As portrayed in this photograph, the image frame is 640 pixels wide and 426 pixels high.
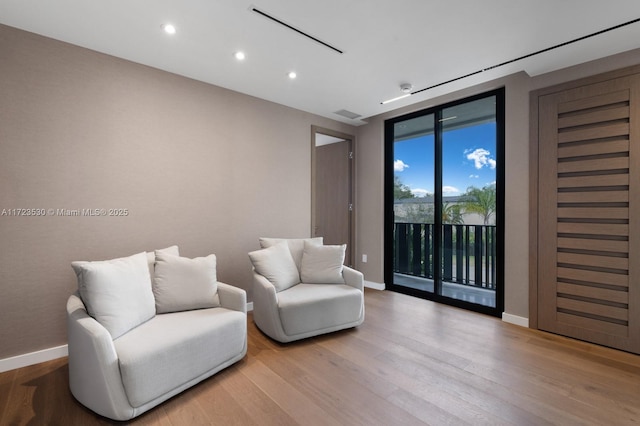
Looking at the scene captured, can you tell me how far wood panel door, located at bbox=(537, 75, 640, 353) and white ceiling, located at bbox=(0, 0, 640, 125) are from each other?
467 mm

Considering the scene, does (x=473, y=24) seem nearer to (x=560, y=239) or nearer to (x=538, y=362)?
(x=560, y=239)

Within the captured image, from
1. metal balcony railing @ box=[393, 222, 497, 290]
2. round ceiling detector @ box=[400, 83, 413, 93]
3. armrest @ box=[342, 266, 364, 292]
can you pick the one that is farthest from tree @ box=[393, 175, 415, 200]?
armrest @ box=[342, 266, 364, 292]

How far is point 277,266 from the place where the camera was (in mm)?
3000

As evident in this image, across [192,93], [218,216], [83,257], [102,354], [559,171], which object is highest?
[192,93]

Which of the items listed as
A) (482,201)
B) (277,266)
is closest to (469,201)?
(482,201)

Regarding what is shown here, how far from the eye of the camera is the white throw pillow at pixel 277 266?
9.60 feet

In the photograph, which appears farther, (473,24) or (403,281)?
(403,281)

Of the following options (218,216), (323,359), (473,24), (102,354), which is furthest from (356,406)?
(473,24)

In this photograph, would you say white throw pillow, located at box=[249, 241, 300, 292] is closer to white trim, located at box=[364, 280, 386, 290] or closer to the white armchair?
the white armchair

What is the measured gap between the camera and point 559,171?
2.80 meters

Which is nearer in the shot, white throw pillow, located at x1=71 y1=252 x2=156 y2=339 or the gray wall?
white throw pillow, located at x1=71 y1=252 x2=156 y2=339

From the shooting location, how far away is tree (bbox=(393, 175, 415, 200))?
432 cm

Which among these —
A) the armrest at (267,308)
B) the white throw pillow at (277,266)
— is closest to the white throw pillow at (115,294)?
the armrest at (267,308)

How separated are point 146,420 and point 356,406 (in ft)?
4.09
